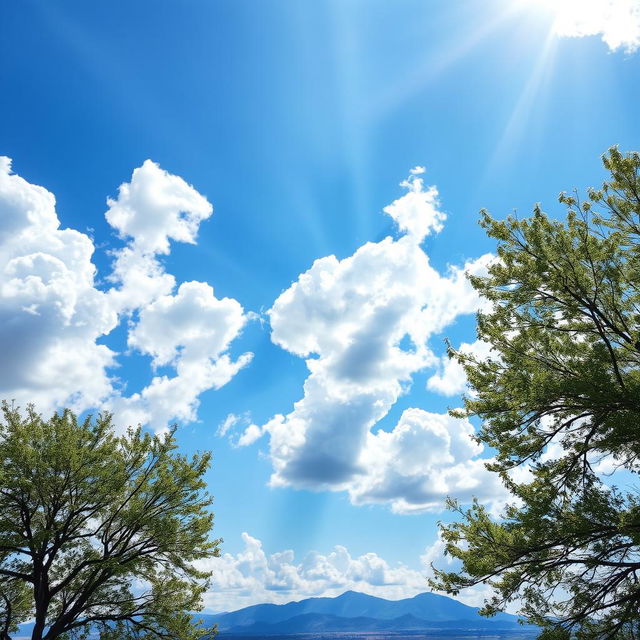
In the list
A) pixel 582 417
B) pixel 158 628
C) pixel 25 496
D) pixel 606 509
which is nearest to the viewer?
pixel 606 509

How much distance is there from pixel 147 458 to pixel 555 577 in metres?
16.0

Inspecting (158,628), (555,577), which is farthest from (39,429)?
(555,577)

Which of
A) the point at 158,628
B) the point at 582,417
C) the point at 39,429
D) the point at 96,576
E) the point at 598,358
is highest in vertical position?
the point at 39,429

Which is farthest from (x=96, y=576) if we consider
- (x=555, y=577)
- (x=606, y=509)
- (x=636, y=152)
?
(x=636, y=152)

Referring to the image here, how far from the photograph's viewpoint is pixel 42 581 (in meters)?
17.6

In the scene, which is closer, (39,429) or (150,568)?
(39,429)

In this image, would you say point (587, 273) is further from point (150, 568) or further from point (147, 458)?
point (150, 568)

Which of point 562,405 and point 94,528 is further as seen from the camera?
point 94,528

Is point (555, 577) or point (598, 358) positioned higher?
point (598, 358)

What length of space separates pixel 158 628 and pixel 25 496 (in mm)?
7821

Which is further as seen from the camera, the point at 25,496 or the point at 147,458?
the point at 147,458

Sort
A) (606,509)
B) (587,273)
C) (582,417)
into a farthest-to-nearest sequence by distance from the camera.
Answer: (582,417), (587,273), (606,509)

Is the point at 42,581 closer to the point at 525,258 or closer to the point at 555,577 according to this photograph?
the point at 555,577

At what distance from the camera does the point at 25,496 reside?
17.6m
